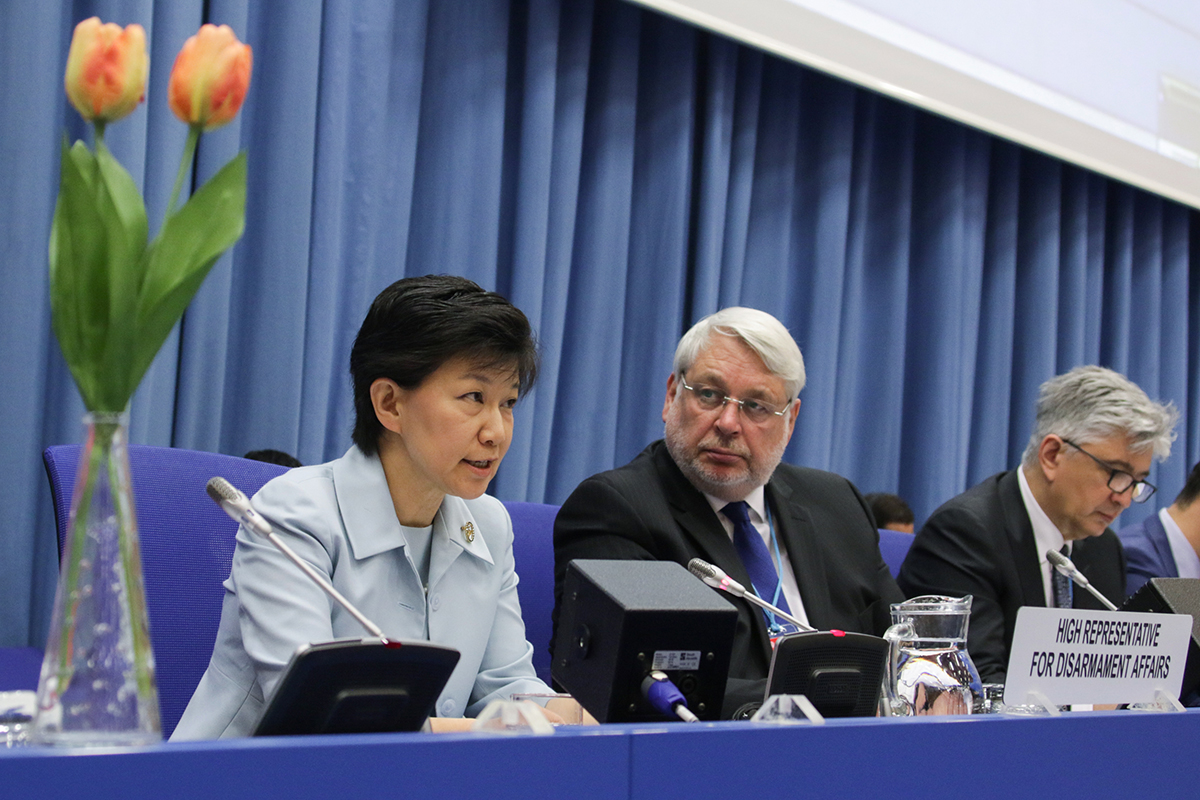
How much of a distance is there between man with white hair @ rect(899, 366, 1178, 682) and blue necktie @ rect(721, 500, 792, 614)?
1.49 ft

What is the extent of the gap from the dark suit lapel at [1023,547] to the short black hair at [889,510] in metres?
1.08

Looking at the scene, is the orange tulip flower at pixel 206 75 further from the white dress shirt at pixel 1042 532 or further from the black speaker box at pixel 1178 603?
the white dress shirt at pixel 1042 532

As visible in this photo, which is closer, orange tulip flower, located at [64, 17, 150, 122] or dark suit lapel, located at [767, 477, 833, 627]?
orange tulip flower, located at [64, 17, 150, 122]

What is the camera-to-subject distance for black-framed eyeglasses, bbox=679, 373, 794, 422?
6.49ft

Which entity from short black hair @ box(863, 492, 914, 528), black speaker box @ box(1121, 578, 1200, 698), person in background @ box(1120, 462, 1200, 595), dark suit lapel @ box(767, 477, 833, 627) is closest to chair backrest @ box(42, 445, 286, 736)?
dark suit lapel @ box(767, 477, 833, 627)

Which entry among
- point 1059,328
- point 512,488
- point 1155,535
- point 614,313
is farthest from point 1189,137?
point 512,488

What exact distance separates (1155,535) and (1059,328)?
1697 mm

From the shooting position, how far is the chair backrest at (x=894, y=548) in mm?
2447

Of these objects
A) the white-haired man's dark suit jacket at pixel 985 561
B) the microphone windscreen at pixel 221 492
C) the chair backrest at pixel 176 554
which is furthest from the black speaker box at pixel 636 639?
the white-haired man's dark suit jacket at pixel 985 561

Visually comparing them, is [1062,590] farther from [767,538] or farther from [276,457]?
[276,457]

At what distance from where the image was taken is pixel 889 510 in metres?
3.40

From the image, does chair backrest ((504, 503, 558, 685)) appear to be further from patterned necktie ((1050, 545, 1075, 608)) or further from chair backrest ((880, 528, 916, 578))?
patterned necktie ((1050, 545, 1075, 608))

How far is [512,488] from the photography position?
8.86 ft

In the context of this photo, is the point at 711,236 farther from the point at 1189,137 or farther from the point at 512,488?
the point at 1189,137
